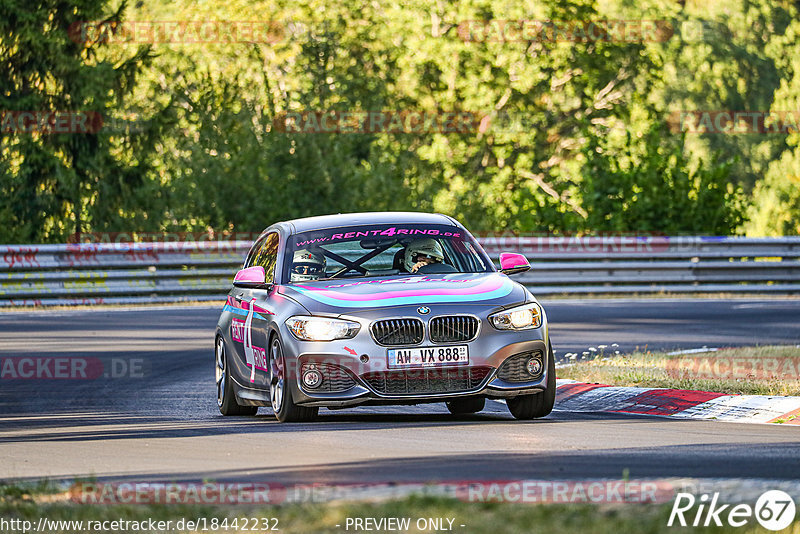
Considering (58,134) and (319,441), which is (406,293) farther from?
(58,134)

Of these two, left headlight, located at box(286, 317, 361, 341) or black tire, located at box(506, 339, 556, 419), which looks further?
black tire, located at box(506, 339, 556, 419)

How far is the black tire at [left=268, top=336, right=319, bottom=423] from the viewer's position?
37.2 feet

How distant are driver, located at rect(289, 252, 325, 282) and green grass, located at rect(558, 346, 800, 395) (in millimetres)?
3087

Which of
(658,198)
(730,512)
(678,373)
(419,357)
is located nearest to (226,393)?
(419,357)

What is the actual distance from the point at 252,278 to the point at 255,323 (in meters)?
0.35

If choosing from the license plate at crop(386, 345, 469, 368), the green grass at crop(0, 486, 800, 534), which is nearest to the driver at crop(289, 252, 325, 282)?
the license plate at crop(386, 345, 469, 368)

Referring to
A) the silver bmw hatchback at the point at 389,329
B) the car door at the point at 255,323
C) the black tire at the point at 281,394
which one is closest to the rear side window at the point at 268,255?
the car door at the point at 255,323

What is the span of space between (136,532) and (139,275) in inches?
852

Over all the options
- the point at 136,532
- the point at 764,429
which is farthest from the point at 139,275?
the point at 136,532

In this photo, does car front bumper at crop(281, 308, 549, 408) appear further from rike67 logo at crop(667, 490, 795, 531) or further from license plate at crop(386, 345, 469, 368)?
rike67 logo at crop(667, 490, 795, 531)

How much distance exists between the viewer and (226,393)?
12.9 m

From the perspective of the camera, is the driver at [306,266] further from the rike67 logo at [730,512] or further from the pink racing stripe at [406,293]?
the rike67 logo at [730,512]

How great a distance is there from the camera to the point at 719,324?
2219 cm

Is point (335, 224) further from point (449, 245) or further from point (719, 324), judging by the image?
point (719, 324)
